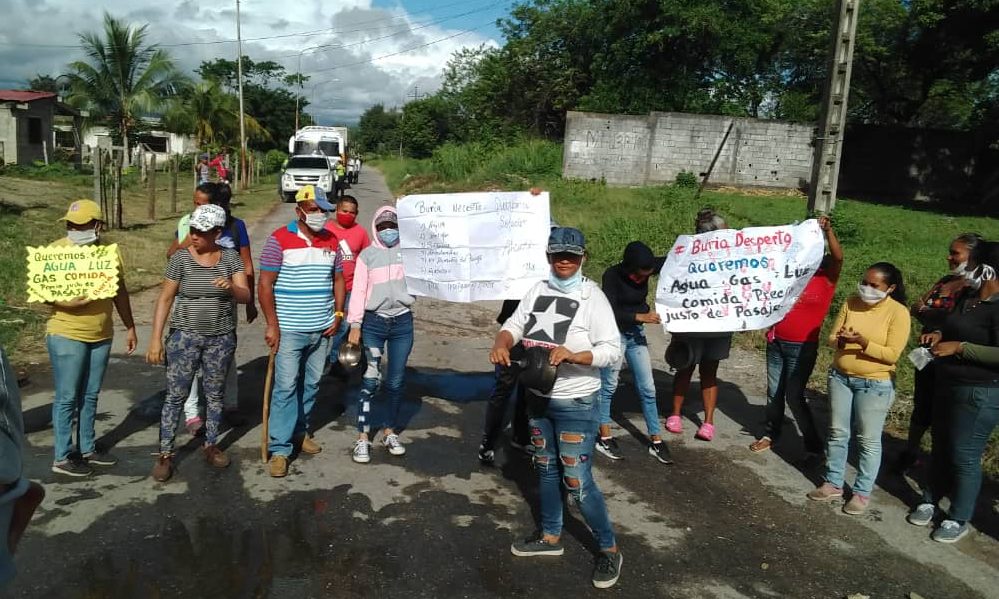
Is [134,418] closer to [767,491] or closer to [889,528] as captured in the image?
[767,491]

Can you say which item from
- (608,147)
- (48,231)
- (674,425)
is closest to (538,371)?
(674,425)

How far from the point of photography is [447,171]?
31844 millimetres

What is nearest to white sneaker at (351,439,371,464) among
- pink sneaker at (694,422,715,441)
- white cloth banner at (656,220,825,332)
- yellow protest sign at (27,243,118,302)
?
yellow protest sign at (27,243,118,302)

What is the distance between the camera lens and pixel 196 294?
189 inches

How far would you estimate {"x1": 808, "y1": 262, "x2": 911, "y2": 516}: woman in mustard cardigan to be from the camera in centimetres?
483

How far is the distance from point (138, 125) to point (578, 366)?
96.8 feet

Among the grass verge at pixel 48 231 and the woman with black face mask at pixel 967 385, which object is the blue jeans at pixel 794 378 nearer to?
the woman with black face mask at pixel 967 385

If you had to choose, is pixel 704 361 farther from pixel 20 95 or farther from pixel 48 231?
pixel 20 95

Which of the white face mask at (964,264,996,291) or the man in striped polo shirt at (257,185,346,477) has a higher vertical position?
the white face mask at (964,264,996,291)

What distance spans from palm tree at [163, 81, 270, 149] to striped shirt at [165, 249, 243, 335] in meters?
31.7

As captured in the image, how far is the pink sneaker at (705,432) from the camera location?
615 centimetres

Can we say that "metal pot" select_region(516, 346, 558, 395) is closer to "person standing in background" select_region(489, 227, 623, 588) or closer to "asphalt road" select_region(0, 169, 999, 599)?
"person standing in background" select_region(489, 227, 623, 588)

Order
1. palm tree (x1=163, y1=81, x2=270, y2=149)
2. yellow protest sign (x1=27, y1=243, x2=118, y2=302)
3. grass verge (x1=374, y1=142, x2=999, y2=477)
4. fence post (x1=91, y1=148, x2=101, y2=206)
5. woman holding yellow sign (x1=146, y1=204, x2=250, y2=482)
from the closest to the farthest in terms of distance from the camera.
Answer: yellow protest sign (x1=27, y1=243, x2=118, y2=302) < woman holding yellow sign (x1=146, y1=204, x2=250, y2=482) < grass verge (x1=374, y1=142, x2=999, y2=477) < fence post (x1=91, y1=148, x2=101, y2=206) < palm tree (x1=163, y1=81, x2=270, y2=149)

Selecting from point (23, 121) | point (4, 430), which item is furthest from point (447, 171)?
point (4, 430)
